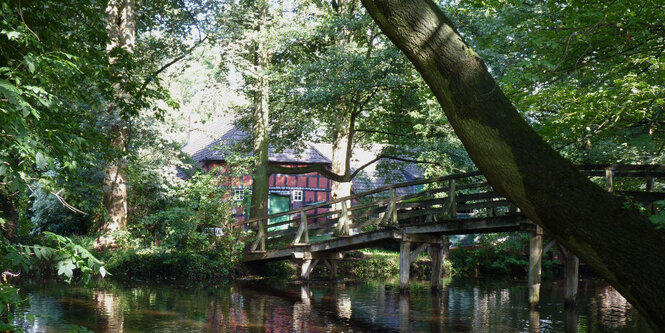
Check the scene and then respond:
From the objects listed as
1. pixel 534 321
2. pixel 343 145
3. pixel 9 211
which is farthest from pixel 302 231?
pixel 9 211

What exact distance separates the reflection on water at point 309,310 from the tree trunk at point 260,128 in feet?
15.5

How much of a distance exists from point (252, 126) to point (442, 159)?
7.49 meters

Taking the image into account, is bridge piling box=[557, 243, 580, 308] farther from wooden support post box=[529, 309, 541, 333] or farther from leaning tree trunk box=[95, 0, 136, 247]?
leaning tree trunk box=[95, 0, 136, 247]

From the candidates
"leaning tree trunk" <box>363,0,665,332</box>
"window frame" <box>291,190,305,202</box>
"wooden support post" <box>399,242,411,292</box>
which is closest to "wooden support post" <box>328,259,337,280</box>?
"wooden support post" <box>399,242,411,292</box>

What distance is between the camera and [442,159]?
2209 cm

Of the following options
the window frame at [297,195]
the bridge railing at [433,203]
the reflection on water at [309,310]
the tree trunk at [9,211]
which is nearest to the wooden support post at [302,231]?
Answer: the bridge railing at [433,203]

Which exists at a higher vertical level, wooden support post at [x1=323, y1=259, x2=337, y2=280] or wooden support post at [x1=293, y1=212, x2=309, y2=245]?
wooden support post at [x1=293, y1=212, x2=309, y2=245]

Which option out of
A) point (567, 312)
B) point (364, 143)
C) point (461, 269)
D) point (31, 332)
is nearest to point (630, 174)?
point (567, 312)

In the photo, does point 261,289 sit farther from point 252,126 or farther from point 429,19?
point 429,19

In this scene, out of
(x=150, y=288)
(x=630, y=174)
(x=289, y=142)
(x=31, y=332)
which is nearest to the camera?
(x=31, y=332)

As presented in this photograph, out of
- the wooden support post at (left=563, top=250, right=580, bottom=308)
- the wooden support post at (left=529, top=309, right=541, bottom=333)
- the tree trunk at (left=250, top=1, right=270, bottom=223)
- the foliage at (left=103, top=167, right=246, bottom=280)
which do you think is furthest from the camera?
the tree trunk at (left=250, top=1, right=270, bottom=223)

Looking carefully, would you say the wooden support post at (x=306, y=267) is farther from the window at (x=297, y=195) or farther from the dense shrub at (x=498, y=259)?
the window at (x=297, y=195)

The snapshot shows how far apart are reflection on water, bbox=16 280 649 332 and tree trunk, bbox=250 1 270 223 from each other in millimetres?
4714

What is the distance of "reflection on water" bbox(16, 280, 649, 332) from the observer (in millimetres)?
10828
